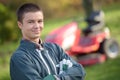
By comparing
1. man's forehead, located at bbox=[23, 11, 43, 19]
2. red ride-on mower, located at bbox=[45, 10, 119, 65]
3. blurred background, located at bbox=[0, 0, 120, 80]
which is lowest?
blurred background, located at bbox=[0, 0, 120, 80]

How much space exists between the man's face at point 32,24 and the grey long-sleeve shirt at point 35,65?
71 mm

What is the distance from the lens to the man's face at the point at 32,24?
129 inches

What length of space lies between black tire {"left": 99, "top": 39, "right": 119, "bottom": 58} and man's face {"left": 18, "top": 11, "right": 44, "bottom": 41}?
276 inches

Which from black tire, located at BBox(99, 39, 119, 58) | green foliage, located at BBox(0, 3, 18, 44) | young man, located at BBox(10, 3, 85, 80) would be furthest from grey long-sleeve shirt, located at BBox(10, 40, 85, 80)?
green foliage, located at BBox(0, 3, 18, 44)

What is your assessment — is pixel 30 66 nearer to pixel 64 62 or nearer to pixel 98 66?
pixel 64 62

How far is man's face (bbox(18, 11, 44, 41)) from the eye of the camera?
3289 mm

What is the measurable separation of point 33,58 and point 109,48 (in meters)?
7.28

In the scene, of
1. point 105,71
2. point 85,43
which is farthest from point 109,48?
point 105,71

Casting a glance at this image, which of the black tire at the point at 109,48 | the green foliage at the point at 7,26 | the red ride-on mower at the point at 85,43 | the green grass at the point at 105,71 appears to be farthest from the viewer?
the green foliage at the point at 7,26

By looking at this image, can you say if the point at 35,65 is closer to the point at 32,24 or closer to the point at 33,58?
the point at 33,58

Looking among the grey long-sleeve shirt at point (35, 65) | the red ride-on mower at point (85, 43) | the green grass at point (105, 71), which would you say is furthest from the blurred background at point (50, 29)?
the grey long-sleeve shirt at point (35, 65)

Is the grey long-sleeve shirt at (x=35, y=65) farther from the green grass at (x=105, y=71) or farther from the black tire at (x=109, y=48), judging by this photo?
the black tire at (x=109, y=48)

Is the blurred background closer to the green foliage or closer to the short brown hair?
the green foliage

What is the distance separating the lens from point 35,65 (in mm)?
3289
